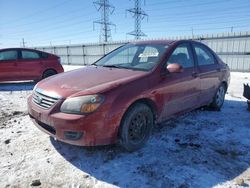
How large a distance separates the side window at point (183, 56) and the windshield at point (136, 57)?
209mm

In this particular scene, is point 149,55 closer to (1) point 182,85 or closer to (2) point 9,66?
(1) point 182,85

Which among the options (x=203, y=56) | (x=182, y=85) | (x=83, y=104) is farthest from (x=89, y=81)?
(x=203, y=56)

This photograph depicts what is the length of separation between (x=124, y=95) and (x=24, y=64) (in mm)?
7338

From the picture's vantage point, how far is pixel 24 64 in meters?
9.13

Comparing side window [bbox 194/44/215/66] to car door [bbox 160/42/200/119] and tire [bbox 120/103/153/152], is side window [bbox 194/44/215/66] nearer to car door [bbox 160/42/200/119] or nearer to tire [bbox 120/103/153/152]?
car door [bbox 160/42/200/119]

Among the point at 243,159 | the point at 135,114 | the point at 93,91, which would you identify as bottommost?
the point at 243,159

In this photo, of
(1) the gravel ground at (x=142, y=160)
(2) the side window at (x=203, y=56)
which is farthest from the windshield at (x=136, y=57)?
(1) the gravel ground at (x=142, y=160)

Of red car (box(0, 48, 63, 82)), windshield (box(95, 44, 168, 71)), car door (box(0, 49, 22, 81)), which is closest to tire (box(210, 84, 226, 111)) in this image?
windshield (box(95, 44, 168, 71))

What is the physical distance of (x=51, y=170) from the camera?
2.93 meters

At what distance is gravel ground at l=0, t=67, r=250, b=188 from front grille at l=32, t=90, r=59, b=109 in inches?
28.2

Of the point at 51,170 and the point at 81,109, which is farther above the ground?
the point at 81,109

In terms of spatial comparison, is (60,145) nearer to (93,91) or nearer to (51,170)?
(51,170)

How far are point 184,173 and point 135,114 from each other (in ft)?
3.24

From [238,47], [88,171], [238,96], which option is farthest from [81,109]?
[238,47]
